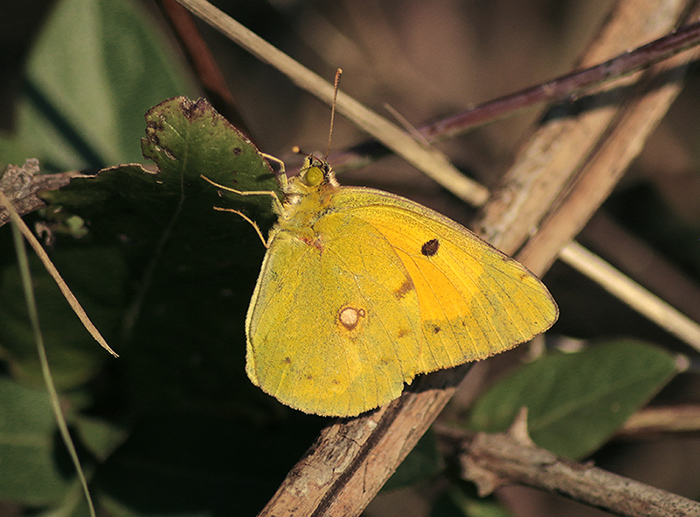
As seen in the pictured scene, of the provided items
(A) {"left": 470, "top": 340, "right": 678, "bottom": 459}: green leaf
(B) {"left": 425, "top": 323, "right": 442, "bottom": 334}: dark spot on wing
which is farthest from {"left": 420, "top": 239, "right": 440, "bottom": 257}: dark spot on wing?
(A) {"left": 470, "top": 340, "right": 678, "bottom": 459}: green leaf

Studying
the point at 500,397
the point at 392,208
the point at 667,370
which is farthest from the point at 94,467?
the point at 667,370

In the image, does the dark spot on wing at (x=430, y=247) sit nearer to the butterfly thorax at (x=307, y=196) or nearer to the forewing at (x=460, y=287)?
the forewing at (x=460, y=287)

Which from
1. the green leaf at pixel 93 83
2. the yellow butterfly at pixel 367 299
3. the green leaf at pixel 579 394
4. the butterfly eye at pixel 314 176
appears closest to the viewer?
the yellow butterfly at pixel 367 299

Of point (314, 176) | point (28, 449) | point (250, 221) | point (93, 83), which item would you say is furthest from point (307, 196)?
point (28, 449)

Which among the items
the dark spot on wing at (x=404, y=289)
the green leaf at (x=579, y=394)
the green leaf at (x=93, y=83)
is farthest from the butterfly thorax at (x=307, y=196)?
the green leaf at (x=579, y=394)

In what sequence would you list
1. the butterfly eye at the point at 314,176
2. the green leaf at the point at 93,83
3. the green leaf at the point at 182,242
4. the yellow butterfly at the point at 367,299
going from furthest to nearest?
the green leaf at the point at 93,83, the butterfly eye at the point at 314,176, the yellow butterfly at the point at 367,299, the green leaf at the point at 182,242

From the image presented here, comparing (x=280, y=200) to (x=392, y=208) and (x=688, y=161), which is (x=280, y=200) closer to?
(x=392, y=208)
